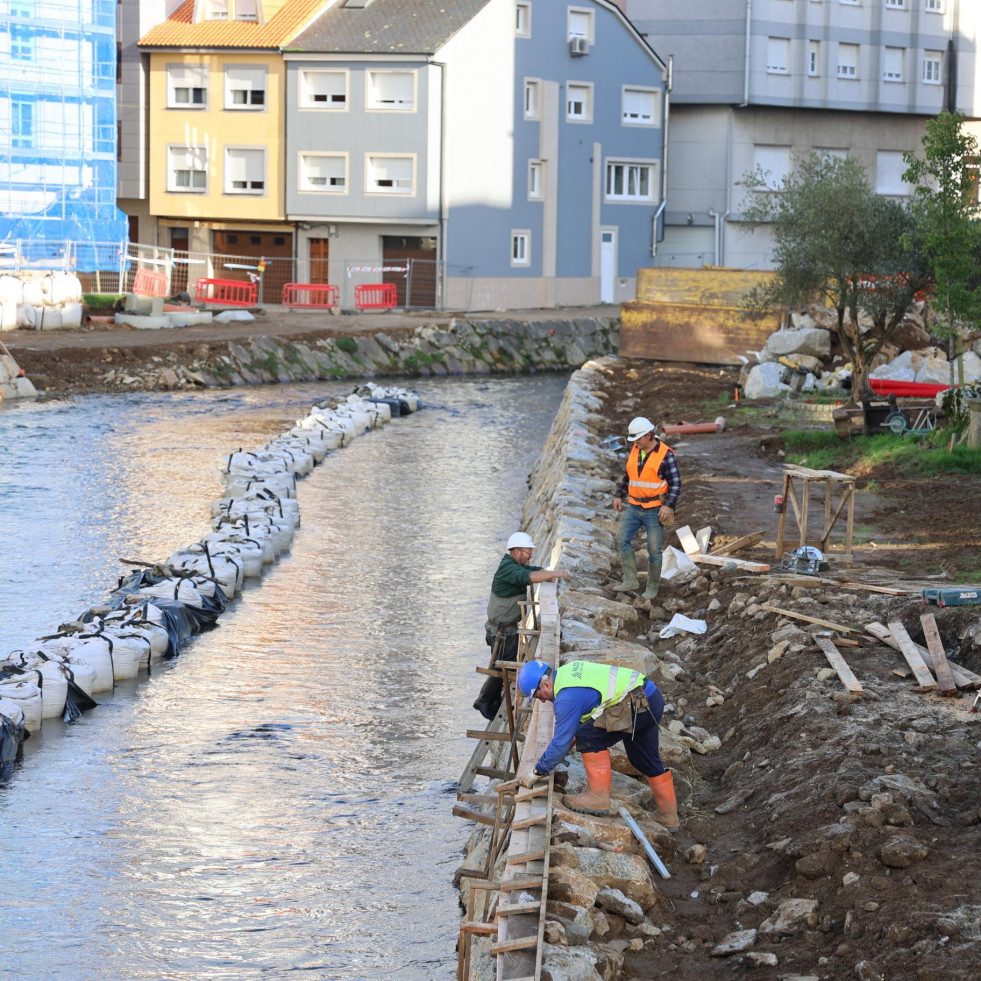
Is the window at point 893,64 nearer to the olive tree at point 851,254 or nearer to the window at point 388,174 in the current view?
the window at point 388,174

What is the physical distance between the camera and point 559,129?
180 ft

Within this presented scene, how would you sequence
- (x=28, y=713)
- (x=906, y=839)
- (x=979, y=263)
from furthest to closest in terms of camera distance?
1. (x=979, y=263)
2. (x=28, y=713)
3. (x=906, y=839)

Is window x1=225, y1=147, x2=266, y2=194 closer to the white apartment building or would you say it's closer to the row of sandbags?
the white apartment building

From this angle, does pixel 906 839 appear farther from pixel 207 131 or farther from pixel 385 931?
pixel 207 131

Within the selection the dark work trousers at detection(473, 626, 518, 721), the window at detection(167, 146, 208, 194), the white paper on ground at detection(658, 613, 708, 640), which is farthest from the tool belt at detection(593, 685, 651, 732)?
the window at detection(167, 146, 208, 194)

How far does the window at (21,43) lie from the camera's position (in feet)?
→ 157

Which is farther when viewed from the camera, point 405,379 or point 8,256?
point 8,256

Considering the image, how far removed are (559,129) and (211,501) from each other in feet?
111

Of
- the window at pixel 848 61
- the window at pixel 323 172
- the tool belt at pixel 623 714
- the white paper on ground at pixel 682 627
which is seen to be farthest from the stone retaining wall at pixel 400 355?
the tool belt at pixel 623 714

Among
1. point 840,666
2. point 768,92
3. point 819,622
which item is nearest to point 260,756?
point 819,622

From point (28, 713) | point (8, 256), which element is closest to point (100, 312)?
point (8, 256)

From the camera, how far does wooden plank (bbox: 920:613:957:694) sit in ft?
36.2

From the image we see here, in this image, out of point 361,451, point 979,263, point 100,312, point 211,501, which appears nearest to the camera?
point 979,263

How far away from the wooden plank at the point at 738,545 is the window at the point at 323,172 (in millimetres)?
37507
